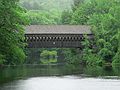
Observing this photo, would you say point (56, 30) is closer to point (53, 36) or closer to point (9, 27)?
point (53, 36)

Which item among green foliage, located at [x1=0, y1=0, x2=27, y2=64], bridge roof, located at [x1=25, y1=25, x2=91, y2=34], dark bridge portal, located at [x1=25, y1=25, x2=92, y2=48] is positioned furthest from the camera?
bridge roof, located at [x1=25, y1=25, x2=91, y2=34]

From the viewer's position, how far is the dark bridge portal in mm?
67750

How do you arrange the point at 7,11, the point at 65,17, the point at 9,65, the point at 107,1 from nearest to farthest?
the point at 7,11
the point at 9,65
the point at 107,1
the point at 65,17

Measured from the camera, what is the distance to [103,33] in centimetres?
6825

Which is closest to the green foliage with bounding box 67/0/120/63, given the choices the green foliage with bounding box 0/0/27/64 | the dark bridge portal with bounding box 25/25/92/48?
the dark bridge portal with bounding box 25/25/92/48

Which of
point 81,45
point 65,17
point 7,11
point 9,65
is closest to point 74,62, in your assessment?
point 81,45

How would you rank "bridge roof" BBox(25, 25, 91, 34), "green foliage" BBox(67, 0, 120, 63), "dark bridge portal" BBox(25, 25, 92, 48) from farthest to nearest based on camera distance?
"bridge roof" BBox(25, 25, 91, 34) → "dark bridge portal" BBox(25, 25, 92, 48) → "green foliage" BBox(67, 0, 120, 63)

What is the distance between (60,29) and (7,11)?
3396 cm

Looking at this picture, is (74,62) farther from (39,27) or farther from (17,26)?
(17,26)

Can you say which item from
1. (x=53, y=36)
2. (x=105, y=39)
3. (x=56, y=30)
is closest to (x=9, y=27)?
(x=53, y=36)

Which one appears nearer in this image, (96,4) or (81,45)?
(81,45)

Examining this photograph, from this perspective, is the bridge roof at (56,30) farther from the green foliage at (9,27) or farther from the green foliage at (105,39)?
the green foliage at (9,27)

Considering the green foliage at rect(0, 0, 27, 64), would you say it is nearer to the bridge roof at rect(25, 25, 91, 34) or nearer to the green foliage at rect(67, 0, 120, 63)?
the green foliage at rect(67, 0, 120, 63)

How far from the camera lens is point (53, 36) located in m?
68.1
